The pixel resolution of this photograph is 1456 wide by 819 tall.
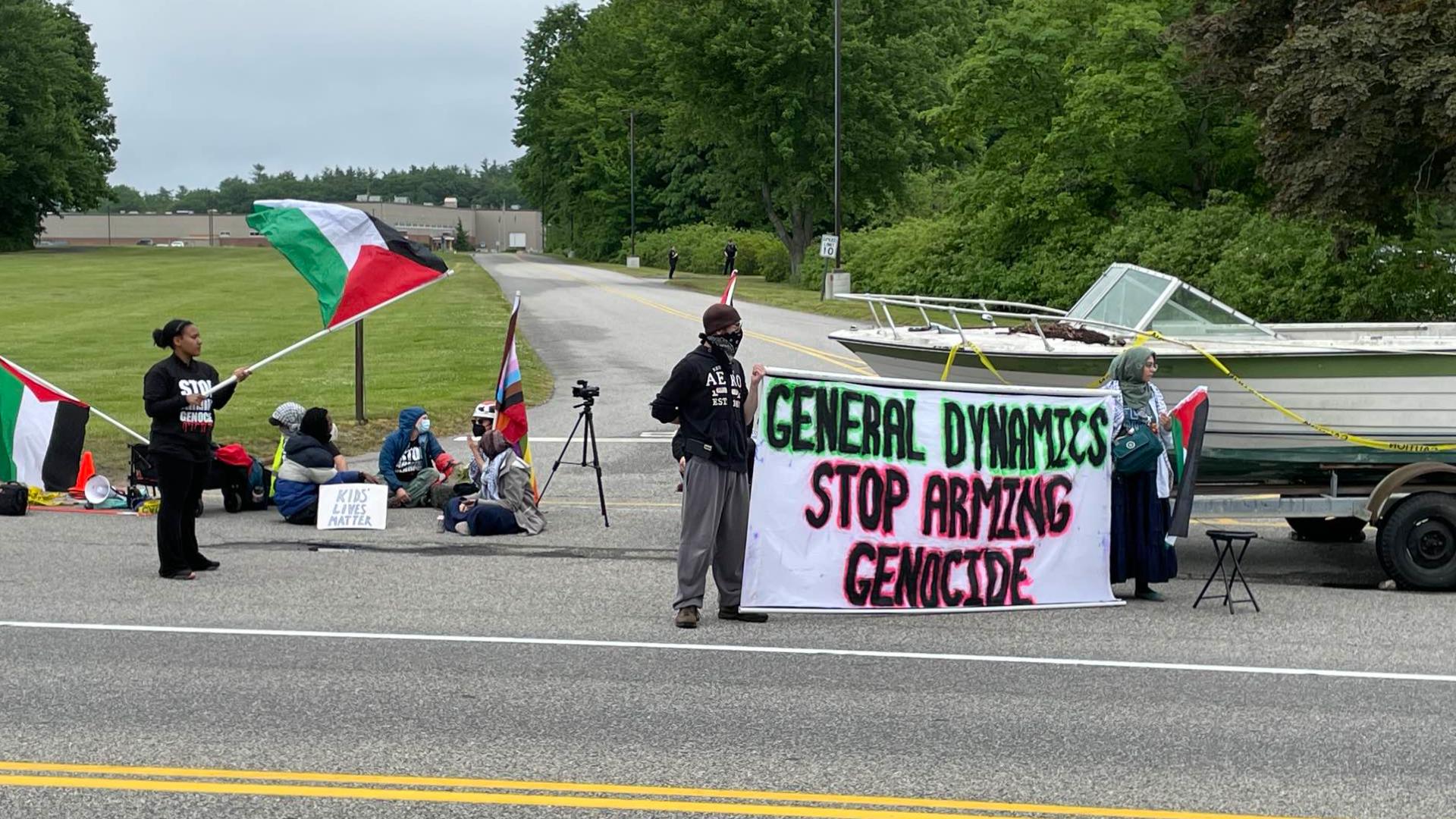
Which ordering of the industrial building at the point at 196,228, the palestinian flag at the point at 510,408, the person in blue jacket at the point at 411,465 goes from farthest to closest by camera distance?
1. the industrial building at the point at 196,228
2. the person in blue jacket at the point at 411,465
3. the palestinian flag at the point at 510,408

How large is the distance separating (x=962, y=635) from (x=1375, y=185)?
19469 millimetres

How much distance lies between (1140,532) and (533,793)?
5676mm

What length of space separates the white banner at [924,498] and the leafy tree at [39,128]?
95.8 m

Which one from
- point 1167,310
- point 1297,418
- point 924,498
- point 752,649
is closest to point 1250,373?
point 1297,418

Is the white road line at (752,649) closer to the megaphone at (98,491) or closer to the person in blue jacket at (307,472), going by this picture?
the person in blue jacket at (307,472)

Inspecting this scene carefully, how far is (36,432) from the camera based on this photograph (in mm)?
14781

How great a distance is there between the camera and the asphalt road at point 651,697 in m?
6.39

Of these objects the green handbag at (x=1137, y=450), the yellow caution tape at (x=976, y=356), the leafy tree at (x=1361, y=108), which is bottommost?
the green handbag at (x=1137, y=450)

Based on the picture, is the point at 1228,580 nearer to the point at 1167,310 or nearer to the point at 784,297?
the point at 1167,310

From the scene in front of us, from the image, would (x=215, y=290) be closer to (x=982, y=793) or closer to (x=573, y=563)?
(x=573, y=563)

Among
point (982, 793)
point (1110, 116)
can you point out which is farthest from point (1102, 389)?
point (1110, 116)

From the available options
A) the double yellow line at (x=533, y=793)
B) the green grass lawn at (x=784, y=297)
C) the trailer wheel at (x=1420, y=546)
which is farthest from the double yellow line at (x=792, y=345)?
the double yellow line at (x=533, y=793)

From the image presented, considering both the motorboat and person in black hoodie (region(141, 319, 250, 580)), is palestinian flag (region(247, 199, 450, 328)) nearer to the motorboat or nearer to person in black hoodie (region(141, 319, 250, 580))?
person in black hoodie (region(141, 319, 250, 580))

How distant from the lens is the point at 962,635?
9477mm
